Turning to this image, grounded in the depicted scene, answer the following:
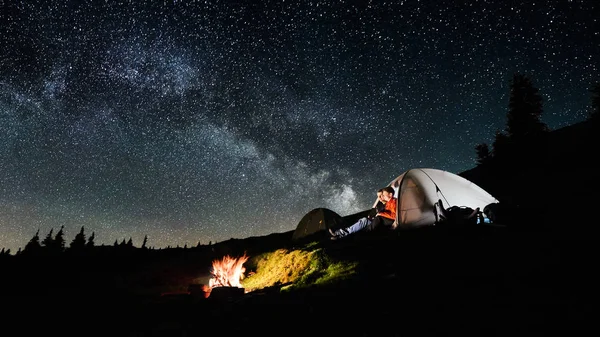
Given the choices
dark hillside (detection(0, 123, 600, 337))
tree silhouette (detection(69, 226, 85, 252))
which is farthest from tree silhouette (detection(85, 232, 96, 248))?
dark hillside (detection(0, 123, 600, 337))

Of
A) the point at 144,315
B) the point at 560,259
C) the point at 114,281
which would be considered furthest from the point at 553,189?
the point at 114,281

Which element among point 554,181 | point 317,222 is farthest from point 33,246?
point 554,181

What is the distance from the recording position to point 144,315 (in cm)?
669

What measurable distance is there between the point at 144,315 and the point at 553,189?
21618 millimetres

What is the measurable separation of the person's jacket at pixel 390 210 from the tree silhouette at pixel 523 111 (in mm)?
28965

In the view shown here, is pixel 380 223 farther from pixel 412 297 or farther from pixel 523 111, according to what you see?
pixel 523 111

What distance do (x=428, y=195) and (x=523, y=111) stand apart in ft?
103

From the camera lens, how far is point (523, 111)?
30922 mm

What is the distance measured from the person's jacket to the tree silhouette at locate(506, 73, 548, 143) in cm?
2896

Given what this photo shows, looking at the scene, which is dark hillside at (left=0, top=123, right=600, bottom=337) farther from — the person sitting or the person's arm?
the person's arm

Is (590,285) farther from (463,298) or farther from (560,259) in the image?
(463,298)

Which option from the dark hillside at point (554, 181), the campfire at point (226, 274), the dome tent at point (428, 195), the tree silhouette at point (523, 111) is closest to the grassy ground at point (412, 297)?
the dome tent at point (428, 195)

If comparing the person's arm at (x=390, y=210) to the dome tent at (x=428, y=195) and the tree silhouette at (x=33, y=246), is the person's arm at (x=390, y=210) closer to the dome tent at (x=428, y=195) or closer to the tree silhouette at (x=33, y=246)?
the dome tent at (x=428, y=195)

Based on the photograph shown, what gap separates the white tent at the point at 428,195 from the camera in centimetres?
802
